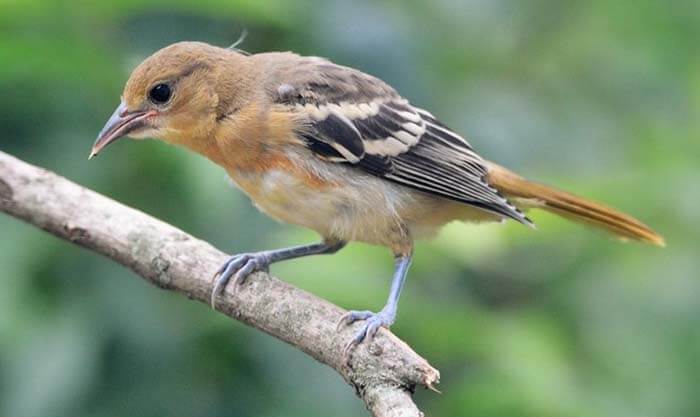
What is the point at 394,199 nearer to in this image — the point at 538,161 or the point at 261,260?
the point at 261,260

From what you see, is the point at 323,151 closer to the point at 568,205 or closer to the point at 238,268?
the point at 238,268

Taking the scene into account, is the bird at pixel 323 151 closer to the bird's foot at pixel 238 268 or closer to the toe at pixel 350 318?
the bird's foot at pixel 238 268

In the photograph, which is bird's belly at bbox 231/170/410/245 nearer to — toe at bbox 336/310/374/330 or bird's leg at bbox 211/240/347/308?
bird's leg at bbox 211/240/347/308

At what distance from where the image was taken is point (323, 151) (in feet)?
14.2

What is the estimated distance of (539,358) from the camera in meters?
4.51

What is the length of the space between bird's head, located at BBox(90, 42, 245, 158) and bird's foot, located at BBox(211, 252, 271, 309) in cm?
51

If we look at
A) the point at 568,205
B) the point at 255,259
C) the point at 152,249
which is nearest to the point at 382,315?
the point at 255,259

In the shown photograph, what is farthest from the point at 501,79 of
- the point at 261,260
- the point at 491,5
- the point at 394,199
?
the point at 261,260

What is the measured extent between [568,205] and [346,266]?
0.98 metres

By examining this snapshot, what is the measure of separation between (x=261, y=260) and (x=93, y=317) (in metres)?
0.68

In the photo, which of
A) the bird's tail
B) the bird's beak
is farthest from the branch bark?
the bird's tail

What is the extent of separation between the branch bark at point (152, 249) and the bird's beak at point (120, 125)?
188mm

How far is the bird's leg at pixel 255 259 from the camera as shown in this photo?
156 inches

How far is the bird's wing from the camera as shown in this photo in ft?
14.4
